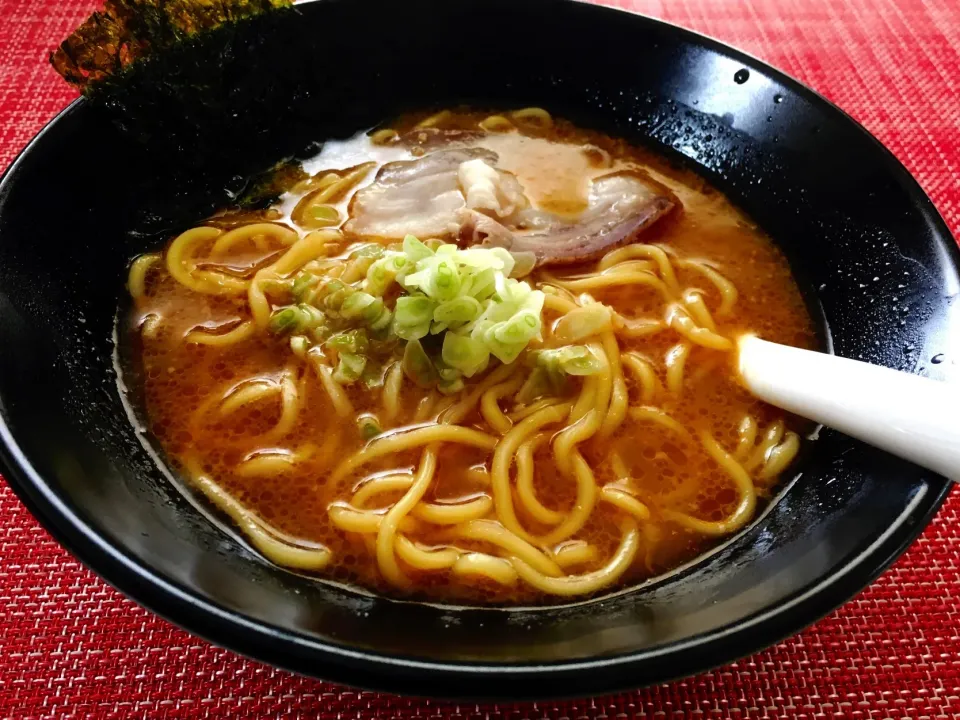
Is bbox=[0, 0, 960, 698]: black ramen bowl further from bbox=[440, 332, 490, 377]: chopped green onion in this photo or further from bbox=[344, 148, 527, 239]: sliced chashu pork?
bbox=[440, 332, 490, 377]: chopped green onion

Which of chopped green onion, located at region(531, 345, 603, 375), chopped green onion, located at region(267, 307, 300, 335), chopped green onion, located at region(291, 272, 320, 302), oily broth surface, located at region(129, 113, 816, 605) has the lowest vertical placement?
oily broth surface, located at region(129, 113, 816, 605)

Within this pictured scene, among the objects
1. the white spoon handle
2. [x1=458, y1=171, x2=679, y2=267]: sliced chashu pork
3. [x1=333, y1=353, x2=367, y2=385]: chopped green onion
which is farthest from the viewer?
[x1=458, y1=171, x2=679, y2=267]: sliced chashu pork

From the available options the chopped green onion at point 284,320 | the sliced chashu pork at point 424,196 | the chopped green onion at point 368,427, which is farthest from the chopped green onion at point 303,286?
the chopped green onion at point 368,427

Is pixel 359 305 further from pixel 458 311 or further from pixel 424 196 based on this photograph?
pixel 424 196

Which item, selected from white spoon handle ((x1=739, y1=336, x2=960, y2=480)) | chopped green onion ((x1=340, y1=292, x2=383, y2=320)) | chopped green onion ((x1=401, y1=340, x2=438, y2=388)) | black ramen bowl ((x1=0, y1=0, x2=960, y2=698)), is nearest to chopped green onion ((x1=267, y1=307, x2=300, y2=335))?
chopped green onion ((x1=340, y1=292, x2=383, y2=320))

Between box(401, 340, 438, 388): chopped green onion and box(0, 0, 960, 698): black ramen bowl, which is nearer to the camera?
box(0, 0, 960, 698): black ramen bowl

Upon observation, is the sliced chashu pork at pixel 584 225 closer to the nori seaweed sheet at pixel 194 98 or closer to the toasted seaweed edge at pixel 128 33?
the nori seaweed sheet at pixel 194 98

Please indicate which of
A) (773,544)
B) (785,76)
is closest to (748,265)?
(785,76)
